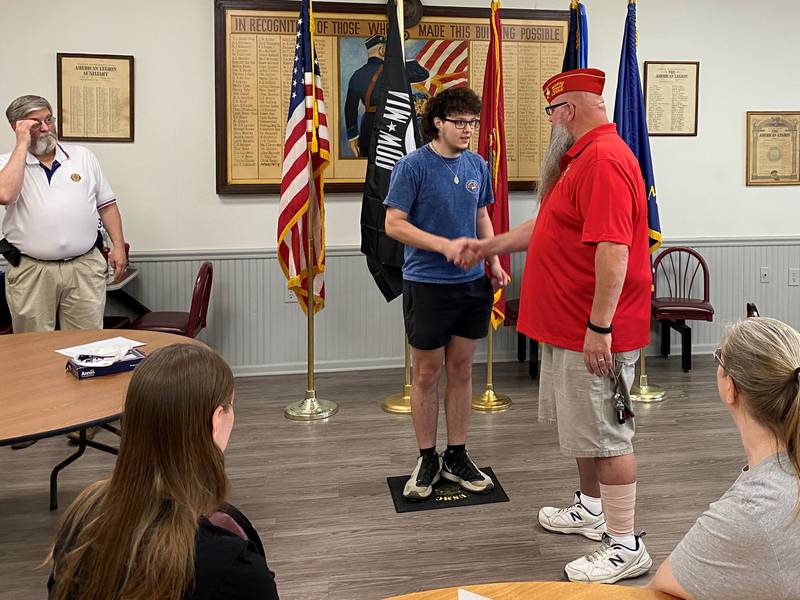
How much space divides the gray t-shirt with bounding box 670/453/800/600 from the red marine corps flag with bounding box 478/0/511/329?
10.8 feet

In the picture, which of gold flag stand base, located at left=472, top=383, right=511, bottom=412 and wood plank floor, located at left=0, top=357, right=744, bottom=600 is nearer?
wood plank floor, located at left=0, top=357, right=744, bottom=600

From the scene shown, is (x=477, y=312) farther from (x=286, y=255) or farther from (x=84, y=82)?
(x=84, y=82)

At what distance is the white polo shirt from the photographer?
3752 millimetres

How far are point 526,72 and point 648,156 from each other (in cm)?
124

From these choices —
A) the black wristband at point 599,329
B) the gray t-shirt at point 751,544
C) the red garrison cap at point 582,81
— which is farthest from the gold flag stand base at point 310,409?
the gray t-shirt at point 751,544

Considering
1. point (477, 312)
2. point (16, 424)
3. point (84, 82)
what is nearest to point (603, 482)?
point (477, 312)

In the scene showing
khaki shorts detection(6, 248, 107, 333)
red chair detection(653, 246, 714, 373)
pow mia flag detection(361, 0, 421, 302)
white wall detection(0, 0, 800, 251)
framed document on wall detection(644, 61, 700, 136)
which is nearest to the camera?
khaki shorts detection(6, 248, 107, 333)

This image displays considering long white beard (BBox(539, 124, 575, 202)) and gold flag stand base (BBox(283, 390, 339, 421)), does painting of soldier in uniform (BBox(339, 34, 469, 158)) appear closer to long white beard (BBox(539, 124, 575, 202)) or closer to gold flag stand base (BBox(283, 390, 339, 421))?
gold flag stand base (BBox(283, 390, 339, 421))

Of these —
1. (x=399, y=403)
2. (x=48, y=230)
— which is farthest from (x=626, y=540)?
(x=48, y=230)

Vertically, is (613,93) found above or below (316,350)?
above

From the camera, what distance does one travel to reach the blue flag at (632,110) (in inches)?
177

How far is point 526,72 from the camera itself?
5305mm

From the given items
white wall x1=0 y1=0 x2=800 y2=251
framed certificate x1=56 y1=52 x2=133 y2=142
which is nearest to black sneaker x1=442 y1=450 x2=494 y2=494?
white wall x1=0 y1=0 x2=800 y2=251

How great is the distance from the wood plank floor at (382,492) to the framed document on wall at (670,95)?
1.99 metres
